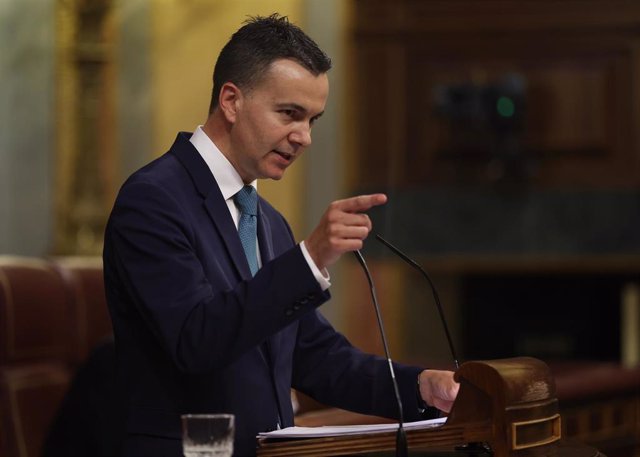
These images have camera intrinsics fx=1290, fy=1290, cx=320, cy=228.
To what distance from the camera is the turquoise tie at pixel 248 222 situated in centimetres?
171

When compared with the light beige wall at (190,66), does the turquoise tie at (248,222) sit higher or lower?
lower

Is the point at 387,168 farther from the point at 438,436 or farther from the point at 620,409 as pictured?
the point at 438,436

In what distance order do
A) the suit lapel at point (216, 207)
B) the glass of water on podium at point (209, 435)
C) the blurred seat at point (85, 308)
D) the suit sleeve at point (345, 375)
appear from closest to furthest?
the glass of water on podium at point (209, 435)
the suit lapel at point (216, 207)
the suit sleeve at point (345, 375)
the blurred seat at point (85, 308)

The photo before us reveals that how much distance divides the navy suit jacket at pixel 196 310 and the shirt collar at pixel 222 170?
0.05 feet

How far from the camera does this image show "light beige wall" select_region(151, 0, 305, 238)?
18.5 feet

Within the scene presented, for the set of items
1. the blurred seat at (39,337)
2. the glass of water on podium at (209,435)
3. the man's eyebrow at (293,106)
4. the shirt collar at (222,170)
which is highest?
the man's eyebrow at (293,106)

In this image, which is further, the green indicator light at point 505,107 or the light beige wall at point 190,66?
the light beige wall at point 190,66

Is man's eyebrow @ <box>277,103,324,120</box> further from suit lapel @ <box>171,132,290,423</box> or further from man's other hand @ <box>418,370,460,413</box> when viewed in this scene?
man's other hand @ <box>418,370,460,413</box>

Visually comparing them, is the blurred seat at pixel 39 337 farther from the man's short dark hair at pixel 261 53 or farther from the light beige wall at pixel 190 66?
the light beige wall at pixel 190 66

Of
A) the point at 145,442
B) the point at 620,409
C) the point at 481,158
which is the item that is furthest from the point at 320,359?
the point at 481,158

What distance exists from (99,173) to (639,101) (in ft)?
7.66

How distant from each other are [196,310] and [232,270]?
0.16 m

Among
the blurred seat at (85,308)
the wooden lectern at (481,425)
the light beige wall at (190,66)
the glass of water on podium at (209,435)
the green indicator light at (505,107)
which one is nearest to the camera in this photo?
the glass of water on podium at (209,435)

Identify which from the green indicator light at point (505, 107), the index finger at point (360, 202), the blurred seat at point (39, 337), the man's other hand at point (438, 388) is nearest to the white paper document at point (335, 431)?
the man's other hand at point (438, 388)
